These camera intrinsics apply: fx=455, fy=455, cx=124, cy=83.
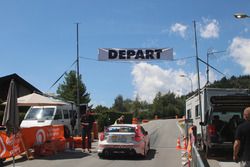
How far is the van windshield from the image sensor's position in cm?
2448

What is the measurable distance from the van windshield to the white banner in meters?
4.22

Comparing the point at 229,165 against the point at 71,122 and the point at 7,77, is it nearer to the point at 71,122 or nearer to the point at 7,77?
the point at 71,122

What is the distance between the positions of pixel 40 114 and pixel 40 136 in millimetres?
7288

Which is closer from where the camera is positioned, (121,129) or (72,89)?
(121,129)

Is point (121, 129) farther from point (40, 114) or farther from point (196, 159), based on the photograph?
point (40, 114)

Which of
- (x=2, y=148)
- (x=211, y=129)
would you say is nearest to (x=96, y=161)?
(x=2, y=148)

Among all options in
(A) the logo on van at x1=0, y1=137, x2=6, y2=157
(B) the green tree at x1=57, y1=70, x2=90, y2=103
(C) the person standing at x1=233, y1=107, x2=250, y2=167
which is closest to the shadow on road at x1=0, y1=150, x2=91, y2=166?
(A) the logo on van at x1=0, y1=137, x2=6, y2=157

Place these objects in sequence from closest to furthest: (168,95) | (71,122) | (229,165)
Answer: (229,165) < (71,122) < (168,95)

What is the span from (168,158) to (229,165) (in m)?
2.70

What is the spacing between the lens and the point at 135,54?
2545cm

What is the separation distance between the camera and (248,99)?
16.0m

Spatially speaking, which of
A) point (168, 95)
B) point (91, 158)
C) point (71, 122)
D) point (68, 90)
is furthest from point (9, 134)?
point (168, 95)

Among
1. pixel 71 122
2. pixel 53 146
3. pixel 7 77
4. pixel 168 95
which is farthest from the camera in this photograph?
pixel 168 95

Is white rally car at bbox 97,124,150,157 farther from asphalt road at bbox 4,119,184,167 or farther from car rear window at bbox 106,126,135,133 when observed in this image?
asphalt road at bbox 4,119,184,167
